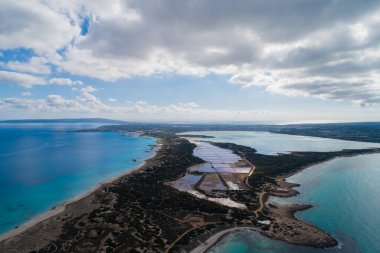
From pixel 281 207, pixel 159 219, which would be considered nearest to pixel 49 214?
pixel 159 219

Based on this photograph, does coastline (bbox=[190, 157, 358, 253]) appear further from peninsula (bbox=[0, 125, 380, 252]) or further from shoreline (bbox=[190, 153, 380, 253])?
peninsula (bbox=[0, 125, 380, 252])

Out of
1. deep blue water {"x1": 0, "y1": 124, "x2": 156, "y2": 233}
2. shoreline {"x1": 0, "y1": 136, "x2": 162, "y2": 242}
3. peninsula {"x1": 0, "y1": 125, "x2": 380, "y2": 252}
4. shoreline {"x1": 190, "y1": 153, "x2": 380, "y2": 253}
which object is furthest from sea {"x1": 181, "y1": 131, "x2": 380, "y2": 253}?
deep blue water {"x1": 0, "y1": 124, "x2": 156, "y2": 233}

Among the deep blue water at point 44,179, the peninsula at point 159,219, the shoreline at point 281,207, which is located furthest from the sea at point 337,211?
the deep blue water at point 44,179

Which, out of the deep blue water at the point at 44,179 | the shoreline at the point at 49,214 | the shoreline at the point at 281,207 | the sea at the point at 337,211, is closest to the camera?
the shoreline at the point at 281,207

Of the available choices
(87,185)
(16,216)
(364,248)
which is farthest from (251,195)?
(16,216)

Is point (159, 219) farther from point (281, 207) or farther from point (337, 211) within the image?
point (337, 211)

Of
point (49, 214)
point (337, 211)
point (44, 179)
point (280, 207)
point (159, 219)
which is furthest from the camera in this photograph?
point (44, 179)

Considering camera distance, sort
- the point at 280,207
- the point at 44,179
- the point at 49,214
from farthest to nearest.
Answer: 1. the point at 44,179
2. the point at 280,207
3. the point at 49,214

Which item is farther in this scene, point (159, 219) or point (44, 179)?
point (44, 179)

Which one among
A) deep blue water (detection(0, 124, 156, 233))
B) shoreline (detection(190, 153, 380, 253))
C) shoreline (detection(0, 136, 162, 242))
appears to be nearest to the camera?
shoreline (detection(190, 153, 380, 253))

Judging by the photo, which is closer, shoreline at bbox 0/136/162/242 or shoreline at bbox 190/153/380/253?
shoreline at bbox 190/153/380/253

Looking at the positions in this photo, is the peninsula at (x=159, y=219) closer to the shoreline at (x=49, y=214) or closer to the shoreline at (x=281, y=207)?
the shoreline at (x=281, y=207)

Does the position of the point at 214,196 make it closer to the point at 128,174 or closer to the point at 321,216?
the point at 321,216
